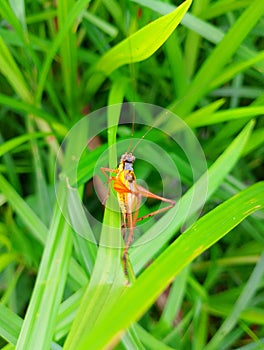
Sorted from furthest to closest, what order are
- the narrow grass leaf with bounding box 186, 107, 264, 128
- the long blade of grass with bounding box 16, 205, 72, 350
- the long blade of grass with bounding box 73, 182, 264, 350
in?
the narrow grass leaf with bounding box 186, 107, 264, 128, the long blade of grass with bounding box 16, 205, 72, 350, the long blade of grass with bounding box 73, 182, 264, 350

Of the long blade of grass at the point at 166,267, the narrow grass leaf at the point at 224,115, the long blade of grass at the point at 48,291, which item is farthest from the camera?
the narrow grass leaf at the point at 224,115

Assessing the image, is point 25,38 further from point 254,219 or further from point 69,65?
point 254,219

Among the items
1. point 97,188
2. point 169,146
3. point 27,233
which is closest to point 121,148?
point 97,188

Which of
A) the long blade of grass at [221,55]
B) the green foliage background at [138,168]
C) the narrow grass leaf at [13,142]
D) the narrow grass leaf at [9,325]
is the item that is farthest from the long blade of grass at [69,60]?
the narrow grass leaf at [9,325]

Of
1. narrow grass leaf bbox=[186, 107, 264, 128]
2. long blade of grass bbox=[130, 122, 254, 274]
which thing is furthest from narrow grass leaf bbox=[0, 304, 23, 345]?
narrow grass leaf bbox=[186, 107, 264, 128]

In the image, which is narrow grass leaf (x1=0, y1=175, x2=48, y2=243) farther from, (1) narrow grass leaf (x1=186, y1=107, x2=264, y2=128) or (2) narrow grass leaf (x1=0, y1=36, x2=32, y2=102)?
(1) narrow grass leaf (x1=186, y1=107, x2=264, y2=128)

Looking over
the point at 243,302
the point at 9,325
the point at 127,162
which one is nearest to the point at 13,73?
the point at 127,162

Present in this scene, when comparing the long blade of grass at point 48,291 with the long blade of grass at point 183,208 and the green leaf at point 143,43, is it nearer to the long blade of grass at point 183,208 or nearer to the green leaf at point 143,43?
the long blade of grass at point 183,208

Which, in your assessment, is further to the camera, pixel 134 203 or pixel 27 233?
pixel 27 233
